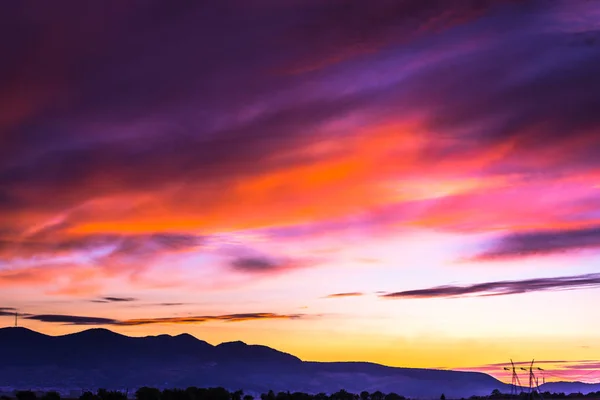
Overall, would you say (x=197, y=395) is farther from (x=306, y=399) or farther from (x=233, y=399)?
(x=306, y=399)

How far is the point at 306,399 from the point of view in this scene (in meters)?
182

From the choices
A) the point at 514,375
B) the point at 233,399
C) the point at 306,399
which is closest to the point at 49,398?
the point at 233,399

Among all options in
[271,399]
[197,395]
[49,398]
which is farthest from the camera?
[271,399]

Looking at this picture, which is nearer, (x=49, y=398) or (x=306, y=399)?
(x=49, y=398)

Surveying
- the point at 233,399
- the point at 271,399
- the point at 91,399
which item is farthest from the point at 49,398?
the point at 271,399

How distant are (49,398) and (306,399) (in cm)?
6291

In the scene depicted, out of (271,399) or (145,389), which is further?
(271,399)

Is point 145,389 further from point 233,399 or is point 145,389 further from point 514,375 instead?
point 514,375

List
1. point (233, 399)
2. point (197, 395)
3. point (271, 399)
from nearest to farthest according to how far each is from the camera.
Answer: point (197, 395), point (233, 399), point (271, 399)

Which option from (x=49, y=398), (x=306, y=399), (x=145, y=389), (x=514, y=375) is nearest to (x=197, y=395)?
(x=145, y=389)

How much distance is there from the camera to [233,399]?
524 ft

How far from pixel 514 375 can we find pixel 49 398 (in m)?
84.7

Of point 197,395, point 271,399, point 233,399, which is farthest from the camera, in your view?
point 271,399

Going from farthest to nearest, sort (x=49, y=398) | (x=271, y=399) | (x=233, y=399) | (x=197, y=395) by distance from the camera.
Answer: (x=271, y=399)
(x=233, y=399)
(x=197, y=395)
(x=49, y=398)
